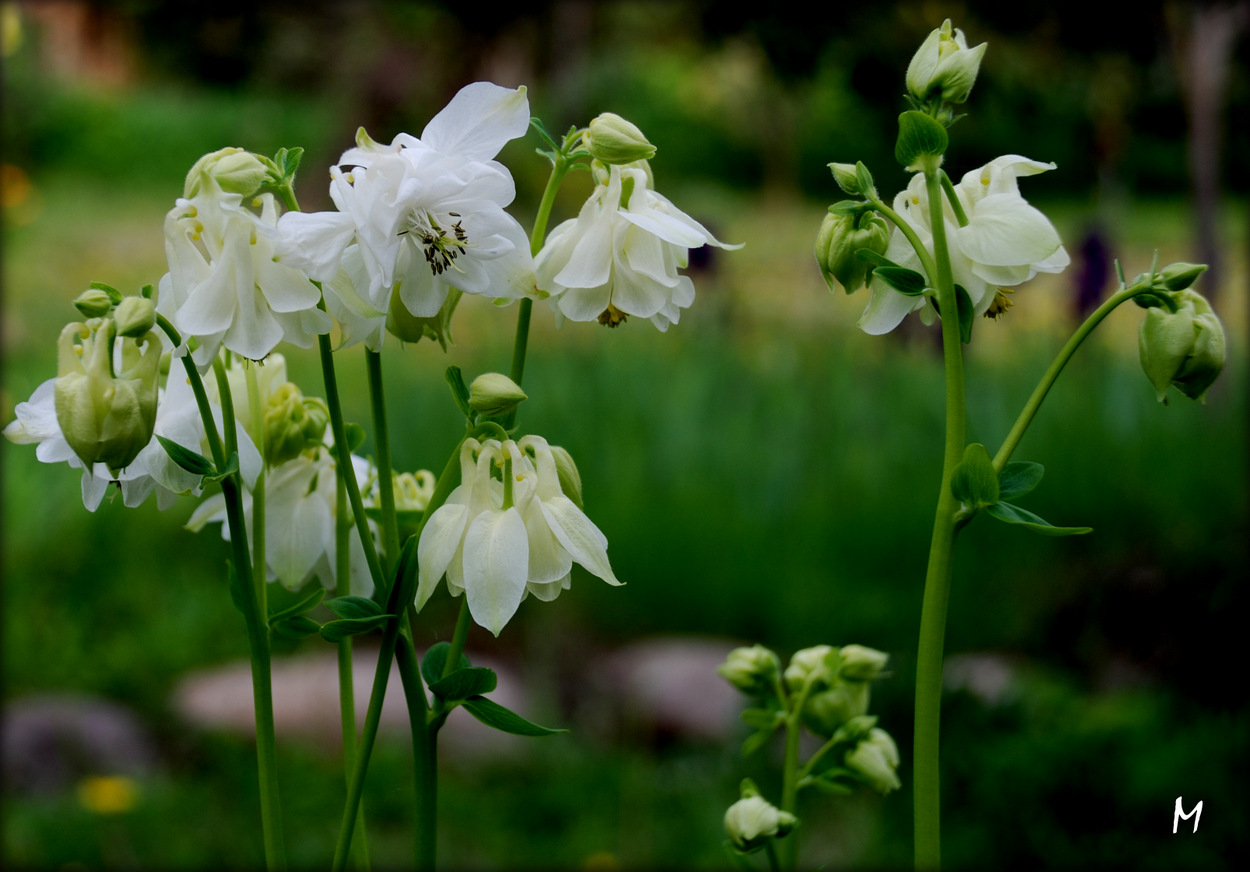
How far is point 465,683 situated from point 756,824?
22 cm

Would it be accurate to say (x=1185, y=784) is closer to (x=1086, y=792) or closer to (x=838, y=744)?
(x=1086, y=792)

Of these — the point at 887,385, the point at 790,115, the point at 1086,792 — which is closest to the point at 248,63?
the point at 790,115

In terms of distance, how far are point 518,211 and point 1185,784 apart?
19.3ft

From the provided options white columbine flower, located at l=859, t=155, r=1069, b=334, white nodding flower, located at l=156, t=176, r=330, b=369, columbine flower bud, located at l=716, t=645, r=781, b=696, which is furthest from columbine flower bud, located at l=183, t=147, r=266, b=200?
columbine flower bud, located at l=716, t=645, r=781, b=696

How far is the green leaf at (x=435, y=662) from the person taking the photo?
0.65 meters

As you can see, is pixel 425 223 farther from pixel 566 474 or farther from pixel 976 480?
pixel 976 480

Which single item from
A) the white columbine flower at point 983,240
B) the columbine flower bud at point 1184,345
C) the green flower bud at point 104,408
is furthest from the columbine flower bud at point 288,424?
the columbine flower bud at point 1184,345

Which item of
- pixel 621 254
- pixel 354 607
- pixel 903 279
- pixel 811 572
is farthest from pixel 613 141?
pixel 811 572

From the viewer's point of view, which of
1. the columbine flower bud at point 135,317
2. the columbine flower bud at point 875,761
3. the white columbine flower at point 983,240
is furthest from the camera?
the columbine flower bud at point 875,761

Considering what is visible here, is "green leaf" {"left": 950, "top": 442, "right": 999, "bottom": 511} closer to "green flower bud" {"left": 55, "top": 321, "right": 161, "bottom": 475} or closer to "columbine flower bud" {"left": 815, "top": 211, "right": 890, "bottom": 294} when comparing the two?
"columbine flower bud" {"left": 815, "top": 211, "right": 890, "bottom": 294}

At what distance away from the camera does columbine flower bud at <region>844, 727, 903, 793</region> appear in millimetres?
736

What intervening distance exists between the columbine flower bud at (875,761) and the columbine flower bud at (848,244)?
0.32 m

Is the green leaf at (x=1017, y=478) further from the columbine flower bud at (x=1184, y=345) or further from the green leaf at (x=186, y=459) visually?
the green leaf at (x=186, y=459)

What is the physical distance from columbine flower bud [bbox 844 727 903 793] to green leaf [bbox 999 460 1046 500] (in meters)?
0.21
